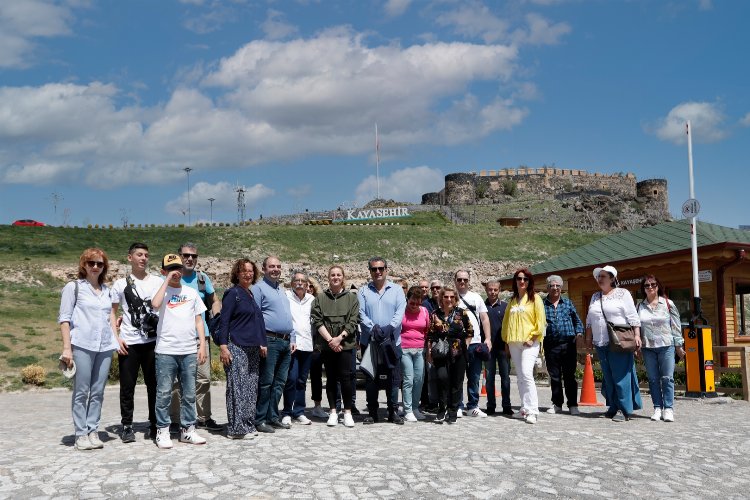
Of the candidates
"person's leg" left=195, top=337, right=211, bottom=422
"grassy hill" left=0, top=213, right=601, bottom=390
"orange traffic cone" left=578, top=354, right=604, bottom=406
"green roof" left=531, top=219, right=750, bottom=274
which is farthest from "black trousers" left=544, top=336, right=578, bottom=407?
"grassy hill" left=0, top=213, right=601, bottom=390

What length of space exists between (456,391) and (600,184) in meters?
84.9

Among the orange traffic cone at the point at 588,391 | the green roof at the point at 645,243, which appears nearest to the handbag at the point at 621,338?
the orange traffic cone at the point at 588,391

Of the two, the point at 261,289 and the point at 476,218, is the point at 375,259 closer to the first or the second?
the point at 261,289

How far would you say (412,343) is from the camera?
315 inches

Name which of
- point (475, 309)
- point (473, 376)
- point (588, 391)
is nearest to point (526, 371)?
point (473, 376)

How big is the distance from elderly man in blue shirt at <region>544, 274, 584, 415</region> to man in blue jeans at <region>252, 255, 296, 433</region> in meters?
3.54

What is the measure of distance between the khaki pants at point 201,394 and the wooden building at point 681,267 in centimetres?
993

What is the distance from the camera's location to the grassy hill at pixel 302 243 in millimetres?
35969

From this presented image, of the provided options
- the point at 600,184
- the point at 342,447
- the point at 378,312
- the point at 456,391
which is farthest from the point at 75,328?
the point at 600,184

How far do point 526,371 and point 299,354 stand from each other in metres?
2.84

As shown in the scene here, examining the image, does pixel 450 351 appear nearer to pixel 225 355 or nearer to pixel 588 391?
pixel 225 355

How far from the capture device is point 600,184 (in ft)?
285

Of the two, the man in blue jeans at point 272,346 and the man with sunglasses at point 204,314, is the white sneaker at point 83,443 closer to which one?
the man with sunglasses at point 204,314

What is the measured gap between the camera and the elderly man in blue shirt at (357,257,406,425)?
25.4 ft
